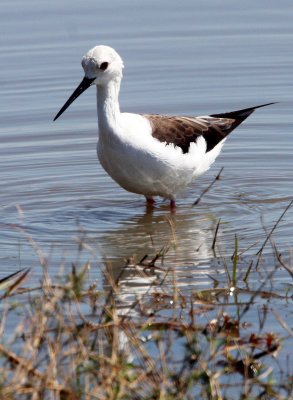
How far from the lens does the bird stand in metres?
8.69

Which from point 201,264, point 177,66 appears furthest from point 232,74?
point 201,264

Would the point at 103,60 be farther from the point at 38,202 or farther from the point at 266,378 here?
the point at 266,378

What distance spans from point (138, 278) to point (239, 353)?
169cm

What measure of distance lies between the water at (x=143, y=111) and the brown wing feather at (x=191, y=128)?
A: 486 millimetres

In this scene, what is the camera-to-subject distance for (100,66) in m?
8.83

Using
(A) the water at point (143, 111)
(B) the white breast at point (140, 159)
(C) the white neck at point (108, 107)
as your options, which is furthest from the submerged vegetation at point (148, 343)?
(C) the white neck at point (108, 107)

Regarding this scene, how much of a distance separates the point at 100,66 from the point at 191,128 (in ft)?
3.98

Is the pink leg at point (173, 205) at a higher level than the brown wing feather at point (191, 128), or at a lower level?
lower

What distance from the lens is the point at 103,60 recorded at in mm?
8812

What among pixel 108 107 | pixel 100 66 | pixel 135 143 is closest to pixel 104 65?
pixel 100 66

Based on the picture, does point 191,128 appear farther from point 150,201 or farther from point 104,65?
point 104,65

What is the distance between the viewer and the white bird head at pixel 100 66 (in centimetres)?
880

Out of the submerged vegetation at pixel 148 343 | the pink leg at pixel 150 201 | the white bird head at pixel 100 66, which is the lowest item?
the pink leg at pixel 150 201

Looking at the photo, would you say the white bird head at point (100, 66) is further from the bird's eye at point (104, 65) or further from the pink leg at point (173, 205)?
the pink leg at point (173, 205)
